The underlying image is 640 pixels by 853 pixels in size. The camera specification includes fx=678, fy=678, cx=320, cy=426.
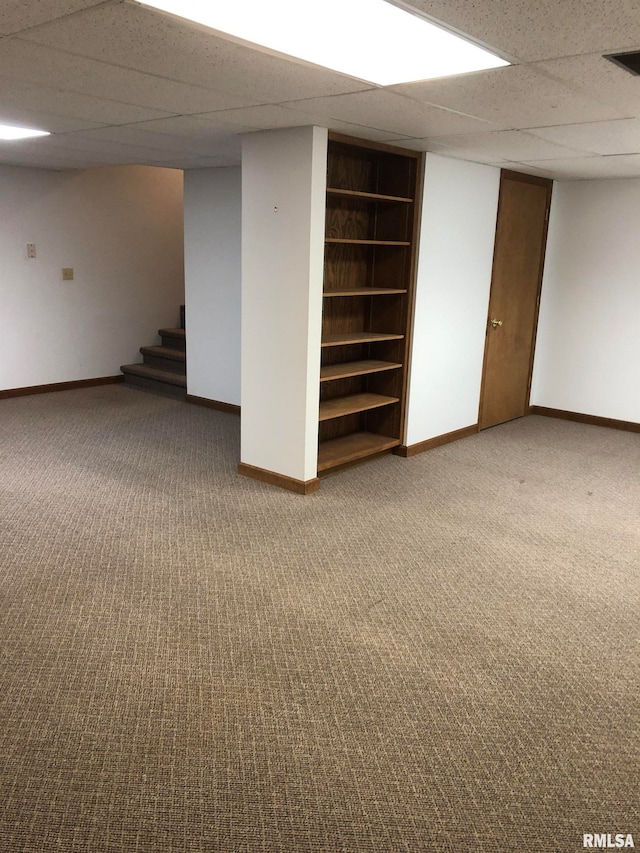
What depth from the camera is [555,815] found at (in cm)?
166

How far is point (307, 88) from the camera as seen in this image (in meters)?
2.46

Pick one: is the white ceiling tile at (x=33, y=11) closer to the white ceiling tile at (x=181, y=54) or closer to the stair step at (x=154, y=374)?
the white ceiling tile at (x=181, y=54)

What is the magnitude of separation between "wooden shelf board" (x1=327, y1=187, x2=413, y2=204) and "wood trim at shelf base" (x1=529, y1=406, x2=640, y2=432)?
2541mm

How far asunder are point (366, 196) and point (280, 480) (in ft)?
5.46

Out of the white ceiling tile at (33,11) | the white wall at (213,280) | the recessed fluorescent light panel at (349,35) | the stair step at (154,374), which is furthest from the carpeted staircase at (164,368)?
the white ceiling tile at (33,11)

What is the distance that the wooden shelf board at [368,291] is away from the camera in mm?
3743

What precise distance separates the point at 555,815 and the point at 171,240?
612 centimetres

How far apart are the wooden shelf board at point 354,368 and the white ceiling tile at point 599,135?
153cm

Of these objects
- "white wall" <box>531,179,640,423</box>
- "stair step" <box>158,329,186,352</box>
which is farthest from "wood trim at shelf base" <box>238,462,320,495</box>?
"white wall" <box>531,179,640,423</box>

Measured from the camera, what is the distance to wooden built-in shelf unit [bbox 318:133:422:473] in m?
4.00

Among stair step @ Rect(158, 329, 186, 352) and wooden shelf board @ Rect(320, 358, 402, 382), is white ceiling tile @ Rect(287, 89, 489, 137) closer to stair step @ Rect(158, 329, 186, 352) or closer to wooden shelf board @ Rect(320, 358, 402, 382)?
wooden shelf board @ Rect(320, 358, 402, 382)

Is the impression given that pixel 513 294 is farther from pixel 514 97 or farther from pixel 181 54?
pixel 181 54

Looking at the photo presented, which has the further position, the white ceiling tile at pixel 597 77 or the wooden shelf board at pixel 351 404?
the wooden shelf board at pixel 351 404

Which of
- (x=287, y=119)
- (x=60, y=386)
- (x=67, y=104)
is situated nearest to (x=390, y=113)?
(x=287, y=119)
